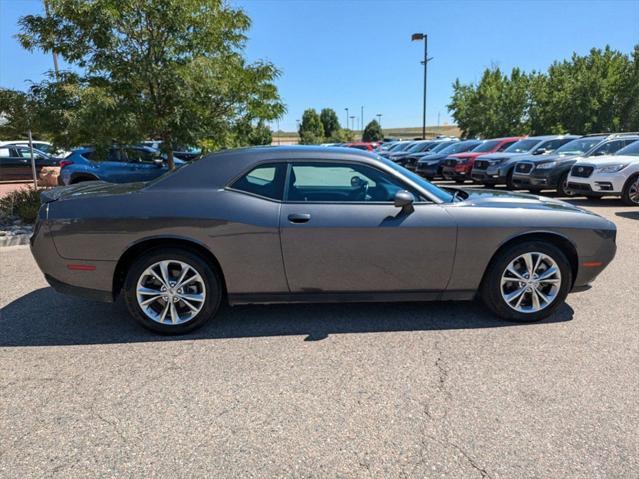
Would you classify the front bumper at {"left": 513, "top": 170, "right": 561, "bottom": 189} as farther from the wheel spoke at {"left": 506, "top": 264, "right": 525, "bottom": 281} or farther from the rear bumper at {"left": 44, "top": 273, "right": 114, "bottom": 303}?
the rear bumper at {"left": 44, "top": 273, "right": 114, "bottom": 303}

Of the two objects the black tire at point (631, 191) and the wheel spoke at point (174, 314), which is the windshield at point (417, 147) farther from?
the wheel spoke at point (174, 314)

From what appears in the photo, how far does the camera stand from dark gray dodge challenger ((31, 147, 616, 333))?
3.62 meters

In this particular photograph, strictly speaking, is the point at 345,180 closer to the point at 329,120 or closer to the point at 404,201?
the point at 404,201

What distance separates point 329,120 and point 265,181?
7178 cm

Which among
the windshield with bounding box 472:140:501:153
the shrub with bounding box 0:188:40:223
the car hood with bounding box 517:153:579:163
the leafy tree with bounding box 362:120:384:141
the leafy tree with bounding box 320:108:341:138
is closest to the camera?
the shrub with bounding box 0:188:40:223

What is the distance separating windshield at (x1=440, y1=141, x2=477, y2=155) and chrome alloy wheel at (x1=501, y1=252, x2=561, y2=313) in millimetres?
14856

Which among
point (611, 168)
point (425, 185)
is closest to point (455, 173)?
point (611, 168)

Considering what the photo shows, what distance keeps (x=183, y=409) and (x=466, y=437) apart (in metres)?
1.62

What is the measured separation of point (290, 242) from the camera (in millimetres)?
3623

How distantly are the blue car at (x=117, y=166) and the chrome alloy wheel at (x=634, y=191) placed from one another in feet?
32.4

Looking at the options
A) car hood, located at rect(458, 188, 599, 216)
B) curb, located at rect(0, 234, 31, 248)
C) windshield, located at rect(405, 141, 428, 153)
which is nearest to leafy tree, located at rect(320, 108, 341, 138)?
windshield, located at rect(405, 141, 428, 153)

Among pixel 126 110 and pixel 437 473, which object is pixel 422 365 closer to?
pixel 437 473

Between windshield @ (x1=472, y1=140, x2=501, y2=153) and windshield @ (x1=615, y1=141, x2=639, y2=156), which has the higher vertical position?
windshield @ (x1=472, y1=140, x2=501, y2=153)

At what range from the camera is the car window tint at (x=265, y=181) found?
376 cm
